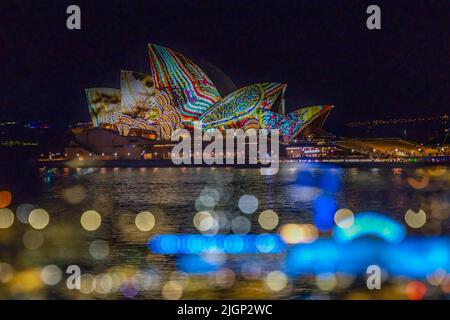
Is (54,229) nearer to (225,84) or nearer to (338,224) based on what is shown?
(338,224)

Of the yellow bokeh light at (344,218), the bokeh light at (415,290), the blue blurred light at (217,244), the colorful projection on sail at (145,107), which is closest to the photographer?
the bokeh light at (415,290)

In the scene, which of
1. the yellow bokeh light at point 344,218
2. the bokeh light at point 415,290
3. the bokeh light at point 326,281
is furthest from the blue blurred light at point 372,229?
the bokeh light at point 415,290

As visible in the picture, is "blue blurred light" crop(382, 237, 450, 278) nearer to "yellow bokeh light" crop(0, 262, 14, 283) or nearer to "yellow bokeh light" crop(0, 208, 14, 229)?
"yellow bokeh light" crop(0, 262, 14, 283)

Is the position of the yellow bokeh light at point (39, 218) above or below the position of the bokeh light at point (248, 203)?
below

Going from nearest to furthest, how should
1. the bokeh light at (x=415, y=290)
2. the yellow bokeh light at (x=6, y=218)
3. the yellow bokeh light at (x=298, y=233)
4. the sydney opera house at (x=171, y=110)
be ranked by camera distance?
the bokeh light at (x=415, y=290) < the yellow bokeh light at (x=298, y=233) < the yellow bokeh light at (x=6, y=218) < the sydney opera house at (x=171, y=110)

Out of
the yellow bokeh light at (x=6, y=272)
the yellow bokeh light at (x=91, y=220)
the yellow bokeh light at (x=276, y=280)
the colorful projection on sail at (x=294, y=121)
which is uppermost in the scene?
the colorful projection on sail at (x=294, y=121)

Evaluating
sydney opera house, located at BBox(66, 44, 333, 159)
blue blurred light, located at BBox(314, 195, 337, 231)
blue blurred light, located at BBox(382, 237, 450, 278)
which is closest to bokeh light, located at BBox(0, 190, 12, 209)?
blue blurred light, located at BBox(314, 195, 337, 231)

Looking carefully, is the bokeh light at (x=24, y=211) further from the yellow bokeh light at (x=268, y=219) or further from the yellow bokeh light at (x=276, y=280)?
the yellow bokeh light at (x=276, y=280)
